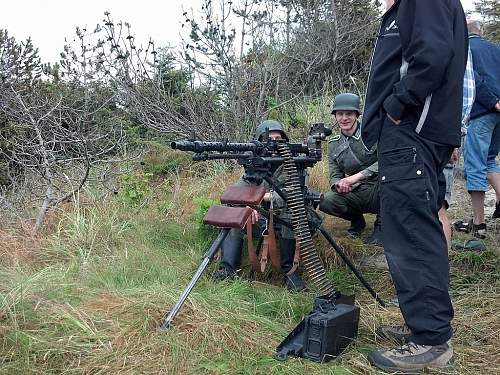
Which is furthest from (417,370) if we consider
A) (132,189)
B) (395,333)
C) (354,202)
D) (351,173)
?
(132,189)

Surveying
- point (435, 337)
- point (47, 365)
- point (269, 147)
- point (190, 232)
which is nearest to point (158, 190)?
point (190, 232)

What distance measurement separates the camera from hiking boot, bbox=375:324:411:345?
3308mm

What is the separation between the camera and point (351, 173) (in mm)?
5234

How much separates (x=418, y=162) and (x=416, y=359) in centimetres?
103

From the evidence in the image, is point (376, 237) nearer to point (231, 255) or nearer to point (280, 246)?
point (280, 246)

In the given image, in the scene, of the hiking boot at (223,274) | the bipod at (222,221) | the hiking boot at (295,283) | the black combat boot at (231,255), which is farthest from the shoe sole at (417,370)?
the black combat boot at (231,255)

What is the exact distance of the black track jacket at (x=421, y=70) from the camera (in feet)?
9.11

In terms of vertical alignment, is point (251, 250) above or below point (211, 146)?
below

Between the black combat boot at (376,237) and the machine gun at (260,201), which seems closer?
the machine gun at (260,201)

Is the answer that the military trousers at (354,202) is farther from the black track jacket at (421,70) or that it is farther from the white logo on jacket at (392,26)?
the white logo on jacket at (392,26)

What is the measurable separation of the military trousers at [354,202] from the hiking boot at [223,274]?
1.19 m

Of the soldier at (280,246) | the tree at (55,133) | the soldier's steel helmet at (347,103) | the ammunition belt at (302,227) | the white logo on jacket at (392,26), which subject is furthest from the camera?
the tree at (55,133)

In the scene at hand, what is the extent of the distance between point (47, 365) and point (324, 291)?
63.9 inches

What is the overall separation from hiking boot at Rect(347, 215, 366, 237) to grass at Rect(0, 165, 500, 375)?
0.12 metres
